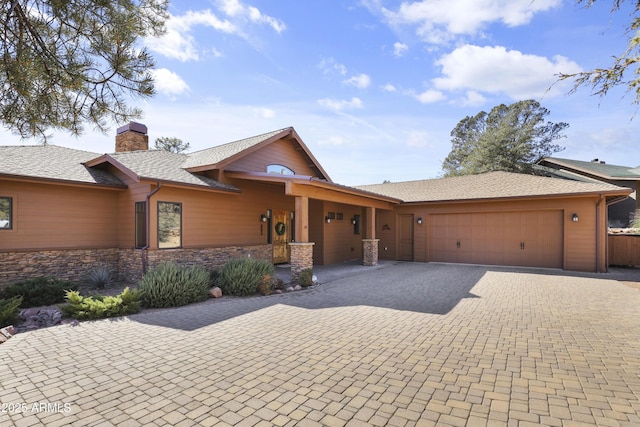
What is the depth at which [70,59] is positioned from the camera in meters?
4.82

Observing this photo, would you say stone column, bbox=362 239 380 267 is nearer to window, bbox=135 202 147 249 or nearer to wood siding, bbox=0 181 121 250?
window, bbox=135 202 147 249

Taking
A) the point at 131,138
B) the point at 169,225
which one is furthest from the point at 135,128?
the point at 169,225

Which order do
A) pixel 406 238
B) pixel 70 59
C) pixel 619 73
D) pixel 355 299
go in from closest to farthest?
pixel 70 59 → pixel 619 73 → pixel 355 299 → pixel 406 238

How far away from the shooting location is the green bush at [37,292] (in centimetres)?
670

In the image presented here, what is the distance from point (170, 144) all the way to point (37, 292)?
30878mm

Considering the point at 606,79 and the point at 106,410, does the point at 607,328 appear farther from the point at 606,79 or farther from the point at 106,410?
the point at 106,410

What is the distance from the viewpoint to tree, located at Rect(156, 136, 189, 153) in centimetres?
3391

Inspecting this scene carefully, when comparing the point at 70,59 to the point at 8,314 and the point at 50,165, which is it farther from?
the point at 50,165

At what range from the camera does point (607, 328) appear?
209 inches

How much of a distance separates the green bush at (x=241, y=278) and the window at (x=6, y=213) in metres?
5.47

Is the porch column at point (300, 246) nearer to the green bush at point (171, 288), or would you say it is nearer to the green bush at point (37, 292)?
the green bush at point (171, 288)

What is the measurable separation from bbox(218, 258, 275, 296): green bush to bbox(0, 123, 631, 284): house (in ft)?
4.42

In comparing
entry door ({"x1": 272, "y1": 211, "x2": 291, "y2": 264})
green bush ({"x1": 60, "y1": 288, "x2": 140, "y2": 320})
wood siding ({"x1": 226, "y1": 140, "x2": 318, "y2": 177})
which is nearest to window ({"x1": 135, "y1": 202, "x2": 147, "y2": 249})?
wood siding ({"x1": 226, "y1": 140, "x2": 318, "y2": 177})

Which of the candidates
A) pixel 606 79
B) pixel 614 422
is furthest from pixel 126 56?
pixel 606 79
